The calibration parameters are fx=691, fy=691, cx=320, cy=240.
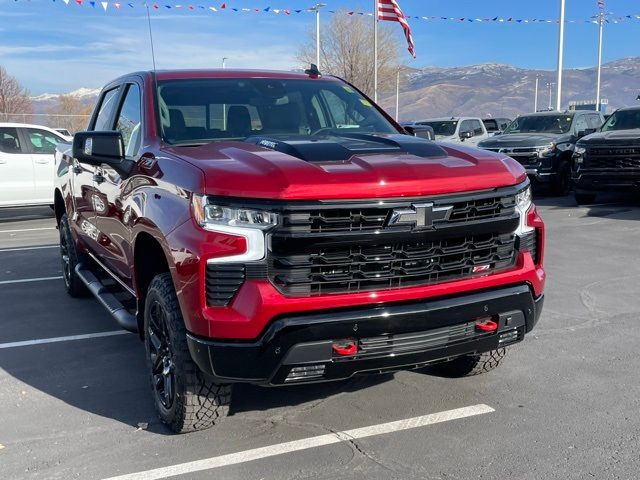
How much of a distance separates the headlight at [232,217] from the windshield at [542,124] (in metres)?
13.7

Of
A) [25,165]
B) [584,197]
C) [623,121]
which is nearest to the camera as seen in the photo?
[25,165]

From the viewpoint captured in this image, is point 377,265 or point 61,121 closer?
point 377,265

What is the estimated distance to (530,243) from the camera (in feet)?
12.3

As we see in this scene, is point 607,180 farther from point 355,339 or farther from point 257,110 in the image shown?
point 355,339

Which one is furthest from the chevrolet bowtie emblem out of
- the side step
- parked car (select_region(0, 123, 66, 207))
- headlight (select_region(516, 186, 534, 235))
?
parked car (select_region(0, 123, 66, 207))

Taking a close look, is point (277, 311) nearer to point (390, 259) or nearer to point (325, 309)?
point (325, 309)

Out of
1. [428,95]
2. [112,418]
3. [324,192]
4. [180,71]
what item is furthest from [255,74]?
[428,95]

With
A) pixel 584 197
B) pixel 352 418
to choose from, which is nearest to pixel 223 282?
pixel 352 418

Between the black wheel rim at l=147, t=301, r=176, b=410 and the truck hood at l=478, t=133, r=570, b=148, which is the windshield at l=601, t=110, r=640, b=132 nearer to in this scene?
the truck hood at l=478, t=133, r=570, b=148

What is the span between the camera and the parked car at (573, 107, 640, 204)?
39.0 ft

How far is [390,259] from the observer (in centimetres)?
324

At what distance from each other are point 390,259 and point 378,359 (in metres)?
0.47

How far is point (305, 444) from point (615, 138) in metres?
10.4

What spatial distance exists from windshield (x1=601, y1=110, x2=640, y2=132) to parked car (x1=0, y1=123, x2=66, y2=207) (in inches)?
418
